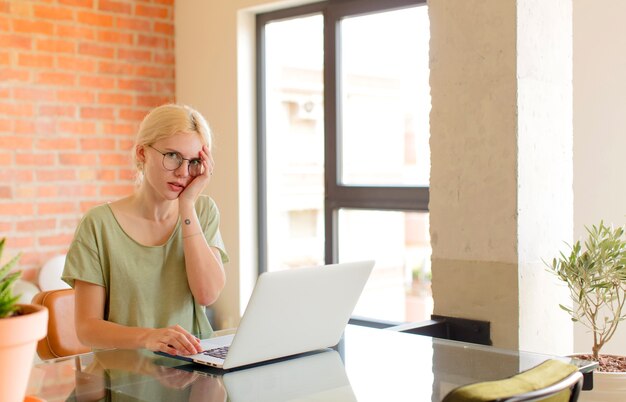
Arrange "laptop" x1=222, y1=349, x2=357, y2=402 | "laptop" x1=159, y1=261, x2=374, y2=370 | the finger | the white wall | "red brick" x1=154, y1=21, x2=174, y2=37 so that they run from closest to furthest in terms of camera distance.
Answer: "laptop" x1=222, y1=349, x2=357, y2=402 < "laptop" x1=159, y1=261, x2=374, y2=370 < the finger < the white wall < "red brick" x1=154, y1=21, x2=174, y2=37

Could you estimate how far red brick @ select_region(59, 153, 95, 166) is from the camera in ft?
13.5

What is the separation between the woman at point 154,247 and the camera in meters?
2.29

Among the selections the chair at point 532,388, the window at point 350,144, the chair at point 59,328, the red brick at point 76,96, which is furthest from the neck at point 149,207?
the red brick at point 76,96

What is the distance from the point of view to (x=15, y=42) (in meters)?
3.91

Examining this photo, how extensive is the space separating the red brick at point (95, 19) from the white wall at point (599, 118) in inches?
96.2

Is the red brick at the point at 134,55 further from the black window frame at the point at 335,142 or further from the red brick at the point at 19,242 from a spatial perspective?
the red brick at the point at 19,242

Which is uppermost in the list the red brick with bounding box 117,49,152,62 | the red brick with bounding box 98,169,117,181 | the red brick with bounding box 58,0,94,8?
the red brick with bounding box 58,0,94,8

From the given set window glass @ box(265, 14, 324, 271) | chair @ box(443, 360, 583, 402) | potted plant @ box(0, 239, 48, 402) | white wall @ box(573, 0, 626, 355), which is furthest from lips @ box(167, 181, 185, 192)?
window glass @ box(265, 14, 324, 271)

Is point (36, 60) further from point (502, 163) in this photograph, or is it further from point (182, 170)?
point (502, 163)

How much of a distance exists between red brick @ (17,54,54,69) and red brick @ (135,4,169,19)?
0.59 m

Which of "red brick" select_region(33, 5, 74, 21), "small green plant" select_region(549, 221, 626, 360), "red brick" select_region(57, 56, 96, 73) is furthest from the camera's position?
"red brick" select_region(57, 56, 96, 73)

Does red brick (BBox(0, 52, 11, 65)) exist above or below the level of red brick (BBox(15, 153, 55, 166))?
above

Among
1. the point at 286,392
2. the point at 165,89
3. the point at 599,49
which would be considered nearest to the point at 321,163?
the point at 165,89

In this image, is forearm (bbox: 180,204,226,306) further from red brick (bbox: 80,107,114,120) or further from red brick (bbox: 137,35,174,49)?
red brick (bbox: 137,35,174,49)
